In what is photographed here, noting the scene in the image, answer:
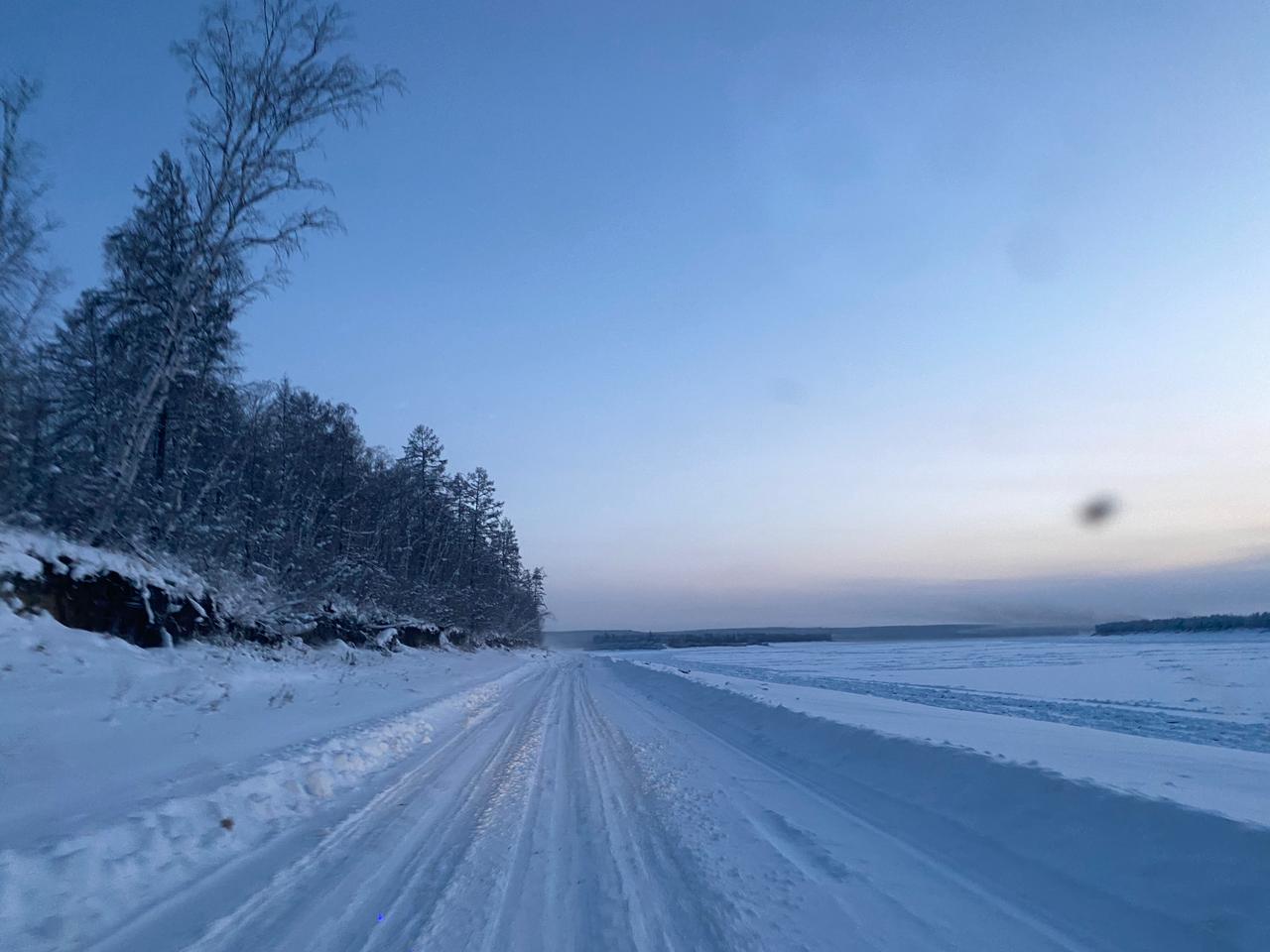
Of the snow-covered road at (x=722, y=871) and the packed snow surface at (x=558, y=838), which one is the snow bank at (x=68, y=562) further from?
the snow-covered road at (x=722, y=871)

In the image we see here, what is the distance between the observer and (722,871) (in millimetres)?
5781

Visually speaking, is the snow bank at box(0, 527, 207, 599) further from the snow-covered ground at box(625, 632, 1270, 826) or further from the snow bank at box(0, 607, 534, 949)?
the snow-covered ground at box(625, 632, 1270, 826)

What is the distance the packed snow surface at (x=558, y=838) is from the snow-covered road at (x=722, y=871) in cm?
3

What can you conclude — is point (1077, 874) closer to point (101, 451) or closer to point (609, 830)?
point (609, 830)

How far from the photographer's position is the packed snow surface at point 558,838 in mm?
4602

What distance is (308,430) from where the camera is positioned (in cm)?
3350

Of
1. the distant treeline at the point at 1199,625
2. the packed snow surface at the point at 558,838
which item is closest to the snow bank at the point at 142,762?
the packed snow surface at the point at 558,838

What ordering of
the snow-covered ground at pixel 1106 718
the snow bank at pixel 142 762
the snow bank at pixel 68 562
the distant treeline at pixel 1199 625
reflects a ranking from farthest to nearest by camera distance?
the distant treeline at pixel 1199 625
the snow bank at pixel 68 562
the snow-covered ground at pixel 1106 718
the snow bank at pixel 142 762

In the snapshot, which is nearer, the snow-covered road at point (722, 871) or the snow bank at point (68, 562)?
the snow-covered road at point (722, 871)

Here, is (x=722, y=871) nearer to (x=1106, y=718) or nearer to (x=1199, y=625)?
(x=1106, y=718)

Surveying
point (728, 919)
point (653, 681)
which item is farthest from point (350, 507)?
point (728, 919)

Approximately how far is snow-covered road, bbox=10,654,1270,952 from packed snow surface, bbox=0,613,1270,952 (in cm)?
3

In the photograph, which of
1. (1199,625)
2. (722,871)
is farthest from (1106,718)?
(1199,625)

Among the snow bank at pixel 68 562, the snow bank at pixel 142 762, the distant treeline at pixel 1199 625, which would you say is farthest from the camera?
the distant treeline at pixel 1199 625
